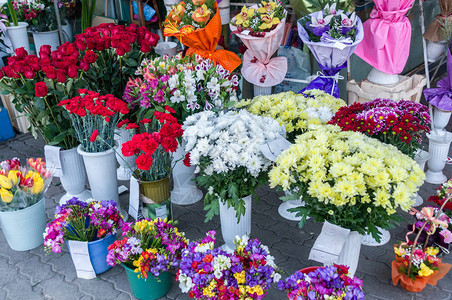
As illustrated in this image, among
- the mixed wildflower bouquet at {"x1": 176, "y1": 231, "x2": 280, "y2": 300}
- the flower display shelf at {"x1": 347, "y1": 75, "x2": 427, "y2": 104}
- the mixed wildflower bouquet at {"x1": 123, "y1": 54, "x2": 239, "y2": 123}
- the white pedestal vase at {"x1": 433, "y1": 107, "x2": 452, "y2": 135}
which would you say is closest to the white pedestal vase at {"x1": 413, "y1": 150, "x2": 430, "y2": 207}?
the white pedestal vase at {"x1": 433, "y1": 107, "x2": 452, "y2": 135}

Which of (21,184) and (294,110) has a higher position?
(294,110)

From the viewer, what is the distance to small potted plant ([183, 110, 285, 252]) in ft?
7.67

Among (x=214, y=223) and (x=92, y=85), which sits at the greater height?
(x=92, y=85)

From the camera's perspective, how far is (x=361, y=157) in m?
2.04

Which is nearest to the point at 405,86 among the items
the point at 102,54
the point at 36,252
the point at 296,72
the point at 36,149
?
the point at 296,72

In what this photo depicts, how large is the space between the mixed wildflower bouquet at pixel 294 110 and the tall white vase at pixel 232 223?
579mm

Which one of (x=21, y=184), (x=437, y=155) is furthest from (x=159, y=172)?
(x=437, y=155)

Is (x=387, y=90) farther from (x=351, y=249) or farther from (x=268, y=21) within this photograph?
(x=351, y=249)

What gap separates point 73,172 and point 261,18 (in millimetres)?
2055

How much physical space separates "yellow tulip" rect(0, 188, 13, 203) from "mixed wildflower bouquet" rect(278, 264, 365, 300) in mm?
1828

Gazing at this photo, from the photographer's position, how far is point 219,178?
2449 mm

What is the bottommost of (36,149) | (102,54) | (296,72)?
(36,149)

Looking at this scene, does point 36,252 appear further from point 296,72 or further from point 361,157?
point 296,72

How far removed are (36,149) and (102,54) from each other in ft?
5.80
